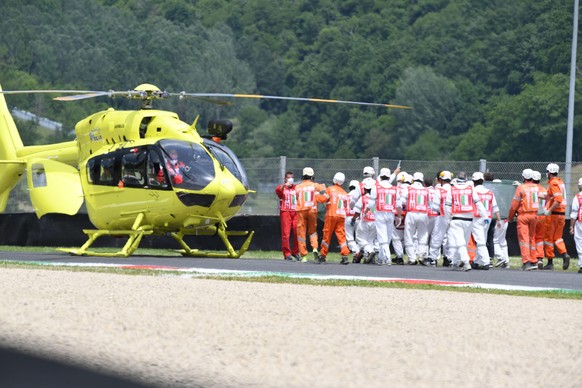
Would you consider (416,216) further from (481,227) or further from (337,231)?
(481,227)

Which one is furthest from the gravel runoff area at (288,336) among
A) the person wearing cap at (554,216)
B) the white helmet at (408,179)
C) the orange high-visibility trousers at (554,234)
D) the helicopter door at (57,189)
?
the helicopter door at (57,189)

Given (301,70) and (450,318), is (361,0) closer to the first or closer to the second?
(301,70)

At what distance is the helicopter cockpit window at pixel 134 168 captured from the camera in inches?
896

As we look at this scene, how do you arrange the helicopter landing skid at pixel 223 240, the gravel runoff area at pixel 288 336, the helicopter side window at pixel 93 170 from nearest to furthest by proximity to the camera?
the gravel runoff area at pixel 288 336 → the helicopter landing skid at pixel 223 240 → the helicopter side window at pixel 93 170

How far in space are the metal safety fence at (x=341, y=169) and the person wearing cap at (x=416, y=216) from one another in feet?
7.52

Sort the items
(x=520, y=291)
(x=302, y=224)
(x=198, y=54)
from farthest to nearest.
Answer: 1. (x=198, y=54)
2. (x=302, y=224)
3. (x=520, y=291)

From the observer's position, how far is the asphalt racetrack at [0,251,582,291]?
18.6 m

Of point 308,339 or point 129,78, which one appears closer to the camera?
point 308,339

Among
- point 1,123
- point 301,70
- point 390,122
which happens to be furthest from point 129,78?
point 1,123

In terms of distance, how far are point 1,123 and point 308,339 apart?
18.0 meters

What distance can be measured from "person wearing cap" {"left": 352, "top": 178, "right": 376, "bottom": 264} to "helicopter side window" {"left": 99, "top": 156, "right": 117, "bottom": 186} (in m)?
4.11

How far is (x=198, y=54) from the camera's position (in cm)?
12494

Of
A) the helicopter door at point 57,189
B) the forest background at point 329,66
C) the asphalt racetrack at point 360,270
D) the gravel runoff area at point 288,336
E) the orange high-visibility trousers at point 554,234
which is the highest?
the forest background at point 329,66

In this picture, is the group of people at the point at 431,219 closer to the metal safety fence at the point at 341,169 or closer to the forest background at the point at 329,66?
the metal safety fence at the point at 341,169
